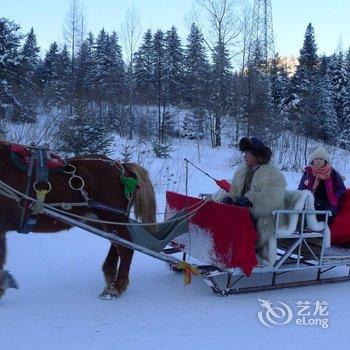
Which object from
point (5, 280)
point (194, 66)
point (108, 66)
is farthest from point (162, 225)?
point (108, 66)

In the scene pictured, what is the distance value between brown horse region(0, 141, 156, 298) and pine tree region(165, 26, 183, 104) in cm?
3366

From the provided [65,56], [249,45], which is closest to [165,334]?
[249,45]

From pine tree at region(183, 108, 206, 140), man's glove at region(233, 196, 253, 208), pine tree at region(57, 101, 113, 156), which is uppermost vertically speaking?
pine tree at region(183, 108, 206, 140)

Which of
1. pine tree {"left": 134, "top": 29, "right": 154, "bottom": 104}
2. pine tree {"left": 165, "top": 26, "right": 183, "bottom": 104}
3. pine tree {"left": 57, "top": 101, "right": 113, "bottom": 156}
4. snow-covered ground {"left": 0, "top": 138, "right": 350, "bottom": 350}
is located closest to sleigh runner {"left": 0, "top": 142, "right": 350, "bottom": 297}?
snow-covered ground {"left": 0, "top": 138, "right": 350, "bottom": 350}

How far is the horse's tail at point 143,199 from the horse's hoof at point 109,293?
0.77 m

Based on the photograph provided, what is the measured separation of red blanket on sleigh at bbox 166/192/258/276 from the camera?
4.24 metres

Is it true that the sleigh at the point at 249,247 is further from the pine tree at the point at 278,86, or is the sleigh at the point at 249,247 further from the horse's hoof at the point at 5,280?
the pine tree at the point at 278,86

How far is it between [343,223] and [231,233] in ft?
5.30

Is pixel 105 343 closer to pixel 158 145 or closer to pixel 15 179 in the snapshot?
pixel 15 179

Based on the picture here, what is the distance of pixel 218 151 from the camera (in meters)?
24.9

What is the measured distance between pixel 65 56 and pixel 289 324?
35946 millimetres

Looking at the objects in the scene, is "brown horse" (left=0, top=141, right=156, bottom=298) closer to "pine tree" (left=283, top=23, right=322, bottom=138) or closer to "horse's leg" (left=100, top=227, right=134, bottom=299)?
"horse's leg" (left=100, top=227, right=134, bottom=299)

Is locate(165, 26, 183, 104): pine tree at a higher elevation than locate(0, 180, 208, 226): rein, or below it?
higher

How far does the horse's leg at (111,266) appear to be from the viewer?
463cm
